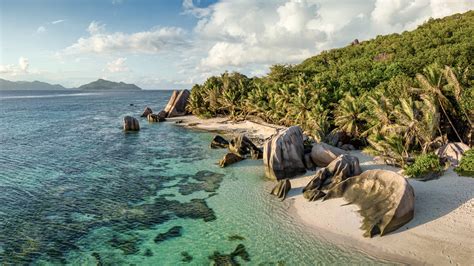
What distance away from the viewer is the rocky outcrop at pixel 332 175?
86.7 feet

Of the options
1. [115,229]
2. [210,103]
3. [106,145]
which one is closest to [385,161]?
[115,229]

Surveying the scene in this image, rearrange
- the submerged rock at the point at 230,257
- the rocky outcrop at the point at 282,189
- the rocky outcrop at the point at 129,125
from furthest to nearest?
the rocky outcrop at the point at 129,125 < the rocky outcrop at the point at 282,189 < the submerged rock at the point at 230,257

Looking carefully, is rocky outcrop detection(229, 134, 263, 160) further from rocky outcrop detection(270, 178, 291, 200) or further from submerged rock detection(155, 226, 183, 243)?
submerged rock detection(155, 226, 183, 243)

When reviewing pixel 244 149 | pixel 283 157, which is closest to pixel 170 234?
pixel 283 157

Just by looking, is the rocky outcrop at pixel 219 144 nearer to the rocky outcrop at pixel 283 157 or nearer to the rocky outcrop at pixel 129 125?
the rocky outcrop at pixel 283 157

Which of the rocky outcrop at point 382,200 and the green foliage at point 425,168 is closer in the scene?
the rocky outcrop at point 382,200

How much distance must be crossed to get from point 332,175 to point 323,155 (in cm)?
557

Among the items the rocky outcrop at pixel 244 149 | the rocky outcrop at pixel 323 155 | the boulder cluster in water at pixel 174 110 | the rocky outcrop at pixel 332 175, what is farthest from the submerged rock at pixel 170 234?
the boulder cluster in water at pixel 174 110

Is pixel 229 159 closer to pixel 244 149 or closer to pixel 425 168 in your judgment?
pixel 244 149

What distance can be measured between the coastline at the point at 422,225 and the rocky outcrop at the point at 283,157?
3910mm

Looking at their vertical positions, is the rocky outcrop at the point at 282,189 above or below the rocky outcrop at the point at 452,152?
below

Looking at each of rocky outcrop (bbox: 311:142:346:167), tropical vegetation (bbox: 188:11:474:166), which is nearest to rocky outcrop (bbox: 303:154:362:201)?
rocky outcrop (bbox: 311:142:346:167)

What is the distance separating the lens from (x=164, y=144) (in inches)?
2004

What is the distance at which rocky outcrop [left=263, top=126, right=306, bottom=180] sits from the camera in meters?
31.4
